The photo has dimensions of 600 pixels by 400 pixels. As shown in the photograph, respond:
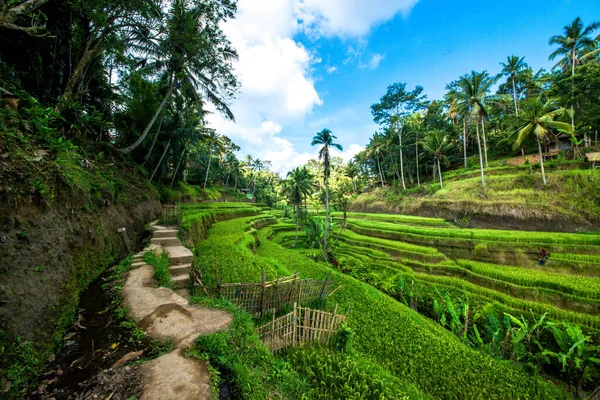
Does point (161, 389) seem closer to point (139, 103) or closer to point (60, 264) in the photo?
point (60, 264)

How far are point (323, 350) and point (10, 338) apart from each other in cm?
568

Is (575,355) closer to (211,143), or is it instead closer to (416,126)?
(416,126)

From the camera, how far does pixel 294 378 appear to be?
4.20m

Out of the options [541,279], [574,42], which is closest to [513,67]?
[574,42]

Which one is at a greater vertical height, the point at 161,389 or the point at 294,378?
the point at 161,389

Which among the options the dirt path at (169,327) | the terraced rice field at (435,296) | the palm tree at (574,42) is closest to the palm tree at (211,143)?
the terraced rice field at (435,296)

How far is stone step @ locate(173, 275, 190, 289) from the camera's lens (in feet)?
19.7

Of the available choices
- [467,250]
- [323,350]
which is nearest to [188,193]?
[323,350]

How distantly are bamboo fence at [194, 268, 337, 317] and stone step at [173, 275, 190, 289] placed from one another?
0.24 meters

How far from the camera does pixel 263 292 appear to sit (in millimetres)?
6500

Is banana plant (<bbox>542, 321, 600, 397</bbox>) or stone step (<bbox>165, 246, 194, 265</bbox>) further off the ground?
stone step (<bbox>165, 246, 194, 265</bbox>)

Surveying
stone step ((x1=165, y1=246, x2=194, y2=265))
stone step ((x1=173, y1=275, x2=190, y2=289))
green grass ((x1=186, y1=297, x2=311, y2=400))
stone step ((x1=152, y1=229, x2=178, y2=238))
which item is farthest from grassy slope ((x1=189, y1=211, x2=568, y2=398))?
green grass ((x1=186, y1=297, x2=311, y2=400))

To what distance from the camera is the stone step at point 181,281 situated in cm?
601

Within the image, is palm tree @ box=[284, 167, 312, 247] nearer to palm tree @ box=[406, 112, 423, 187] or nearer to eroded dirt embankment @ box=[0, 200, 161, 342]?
palm tree @ box=[406, 112, 423, 187]
